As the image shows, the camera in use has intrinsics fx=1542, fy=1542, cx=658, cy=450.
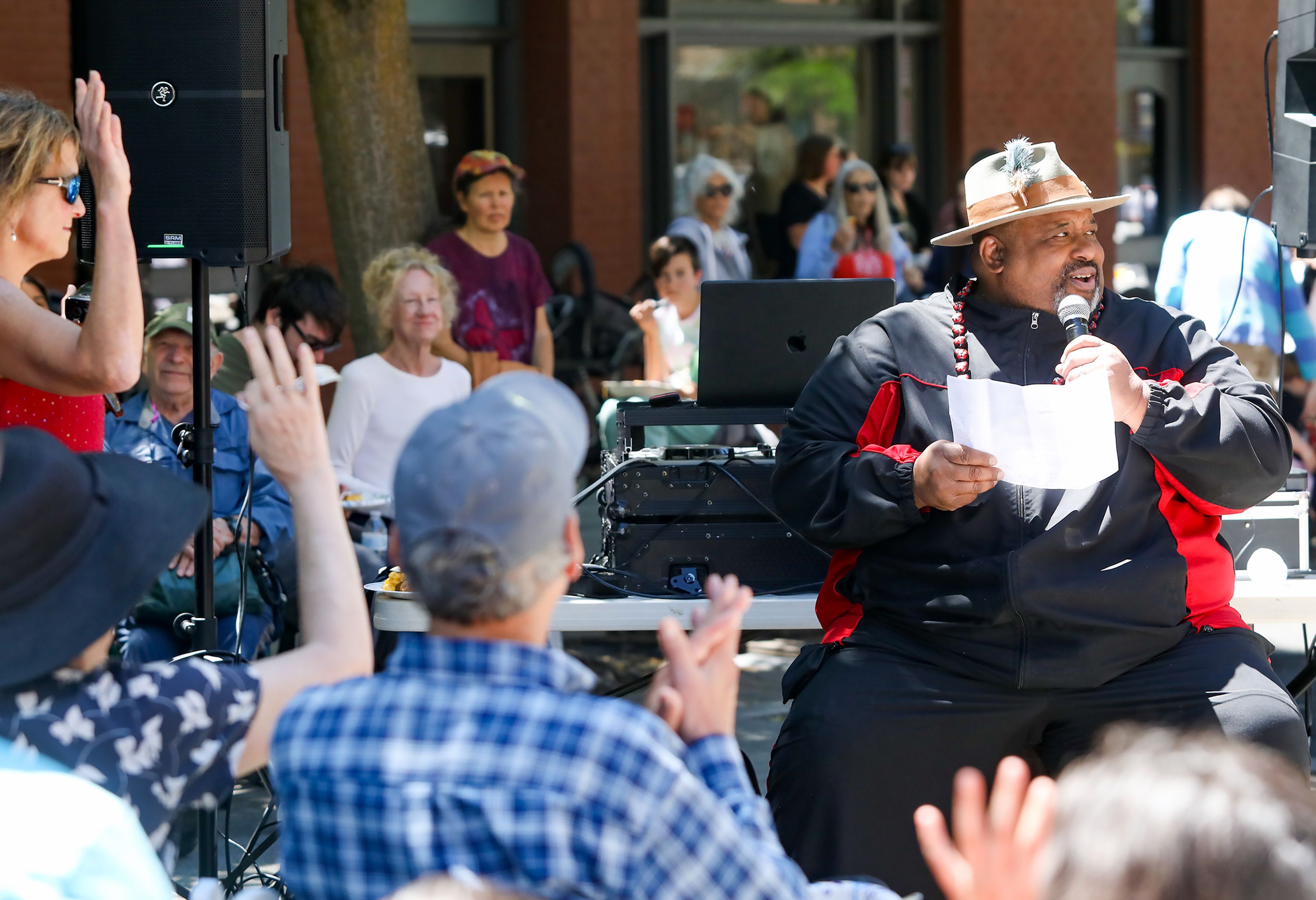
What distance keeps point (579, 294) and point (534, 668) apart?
713 centimetres

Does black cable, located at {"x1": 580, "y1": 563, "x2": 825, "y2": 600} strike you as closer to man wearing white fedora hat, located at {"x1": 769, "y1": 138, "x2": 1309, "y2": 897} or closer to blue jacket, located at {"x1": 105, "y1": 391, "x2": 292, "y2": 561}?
man wearing white fedora hat, located at {"x1": 769, "y1": 138, "x2": 1309, "y2": 897}

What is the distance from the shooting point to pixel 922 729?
3039 millimetres

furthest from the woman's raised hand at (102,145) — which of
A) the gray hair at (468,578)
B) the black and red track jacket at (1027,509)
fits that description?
the gray hair at (468,578)

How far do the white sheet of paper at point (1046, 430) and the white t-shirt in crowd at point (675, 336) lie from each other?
11.6 ft

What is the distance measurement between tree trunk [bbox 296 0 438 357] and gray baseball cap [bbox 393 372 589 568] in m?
4.22

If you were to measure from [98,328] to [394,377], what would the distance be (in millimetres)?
2328

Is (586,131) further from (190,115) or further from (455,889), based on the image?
(455,889)

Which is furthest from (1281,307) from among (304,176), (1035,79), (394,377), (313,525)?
→ (1035,79)

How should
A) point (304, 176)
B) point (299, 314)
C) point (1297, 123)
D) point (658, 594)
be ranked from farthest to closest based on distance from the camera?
point (304, 176) → point (299, 314) → point (1297, 123) → point (658, 594)

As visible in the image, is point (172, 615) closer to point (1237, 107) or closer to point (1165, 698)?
point (1165, 698)

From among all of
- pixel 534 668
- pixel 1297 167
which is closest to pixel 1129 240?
pixel 1297 167

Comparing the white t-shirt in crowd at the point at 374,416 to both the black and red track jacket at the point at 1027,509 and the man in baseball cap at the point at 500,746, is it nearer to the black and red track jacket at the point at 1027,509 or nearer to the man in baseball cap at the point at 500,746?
the black and red track jacket at the point at 1027,509

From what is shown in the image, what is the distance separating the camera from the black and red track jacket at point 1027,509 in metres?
3.01

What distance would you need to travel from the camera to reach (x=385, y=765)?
163cm
